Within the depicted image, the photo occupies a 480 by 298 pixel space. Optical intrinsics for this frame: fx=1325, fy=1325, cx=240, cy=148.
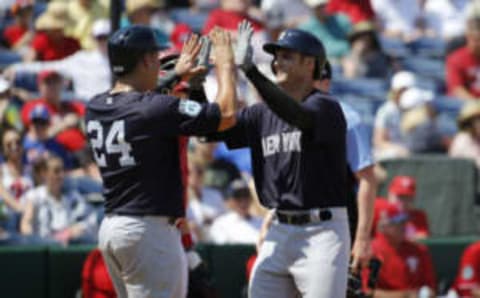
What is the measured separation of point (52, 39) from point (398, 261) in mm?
4049

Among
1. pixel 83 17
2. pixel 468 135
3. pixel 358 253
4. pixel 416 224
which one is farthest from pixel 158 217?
pixel 468 135

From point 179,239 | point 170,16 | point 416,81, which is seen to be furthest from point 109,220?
point 416,81

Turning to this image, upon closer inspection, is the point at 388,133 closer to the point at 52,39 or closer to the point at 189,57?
the point at 52,39

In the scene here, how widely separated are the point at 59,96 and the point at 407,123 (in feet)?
11.9

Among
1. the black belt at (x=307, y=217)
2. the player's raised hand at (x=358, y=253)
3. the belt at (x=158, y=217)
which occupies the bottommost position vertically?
the player's raised hand at (x=358, y=253)

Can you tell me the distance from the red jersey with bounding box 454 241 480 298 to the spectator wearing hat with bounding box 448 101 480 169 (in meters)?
2.07

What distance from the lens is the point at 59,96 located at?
37.7ft

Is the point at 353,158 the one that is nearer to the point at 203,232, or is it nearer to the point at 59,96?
the point at 203,232

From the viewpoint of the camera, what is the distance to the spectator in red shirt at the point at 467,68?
14.4 metres

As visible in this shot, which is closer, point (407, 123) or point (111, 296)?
point (111, 296)

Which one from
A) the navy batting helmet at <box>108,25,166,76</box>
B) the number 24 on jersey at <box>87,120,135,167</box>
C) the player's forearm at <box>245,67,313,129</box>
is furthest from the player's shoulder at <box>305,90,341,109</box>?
the number 24 on jersey at <box>87,120,135,167</box>

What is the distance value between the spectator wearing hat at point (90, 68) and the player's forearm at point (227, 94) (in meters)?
5.71

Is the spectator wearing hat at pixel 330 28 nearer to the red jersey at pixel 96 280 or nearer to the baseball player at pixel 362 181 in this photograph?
the red jersey at pixel 96 280

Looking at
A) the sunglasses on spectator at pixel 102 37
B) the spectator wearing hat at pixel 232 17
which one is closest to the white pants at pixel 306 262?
the sunglasses on spectator at pixel 102 37
